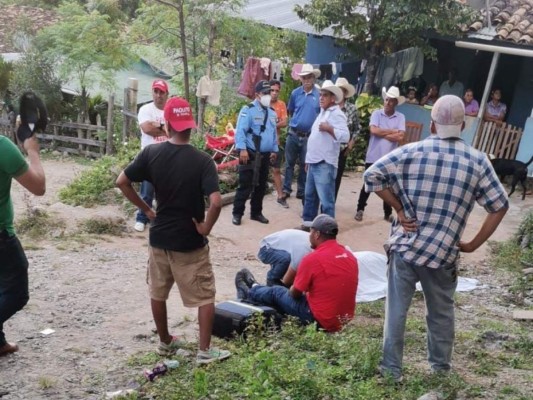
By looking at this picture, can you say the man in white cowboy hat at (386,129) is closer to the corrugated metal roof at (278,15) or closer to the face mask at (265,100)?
the face mask at (265,100)

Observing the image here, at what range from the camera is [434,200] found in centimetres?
384

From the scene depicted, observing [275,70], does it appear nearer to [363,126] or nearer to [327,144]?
[363,126]

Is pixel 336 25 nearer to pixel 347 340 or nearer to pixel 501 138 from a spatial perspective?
pixel 501 138

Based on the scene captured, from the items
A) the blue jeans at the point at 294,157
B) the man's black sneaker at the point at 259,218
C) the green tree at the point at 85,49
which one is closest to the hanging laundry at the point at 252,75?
the blue jeans at the point at 294,157

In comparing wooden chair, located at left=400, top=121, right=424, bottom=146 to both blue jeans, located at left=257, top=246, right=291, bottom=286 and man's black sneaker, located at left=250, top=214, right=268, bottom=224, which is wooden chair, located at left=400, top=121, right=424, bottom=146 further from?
blue jeans, located at left=257, top=246, right=291, bottom=286

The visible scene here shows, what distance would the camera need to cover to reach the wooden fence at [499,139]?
1233 cm

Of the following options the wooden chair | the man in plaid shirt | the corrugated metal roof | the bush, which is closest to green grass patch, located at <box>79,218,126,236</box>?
the man in plaid shirt

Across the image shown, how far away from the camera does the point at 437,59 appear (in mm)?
13680

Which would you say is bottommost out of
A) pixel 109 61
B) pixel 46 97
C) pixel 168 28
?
pixel 46 97

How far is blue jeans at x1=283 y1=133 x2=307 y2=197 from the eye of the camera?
361 inches

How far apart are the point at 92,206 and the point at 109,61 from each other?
863 cm

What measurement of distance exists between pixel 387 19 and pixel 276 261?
7.66 meters

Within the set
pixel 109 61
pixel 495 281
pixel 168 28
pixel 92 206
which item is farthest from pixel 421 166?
pixel 109 61

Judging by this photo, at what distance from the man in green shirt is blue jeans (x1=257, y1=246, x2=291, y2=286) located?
215 cm
